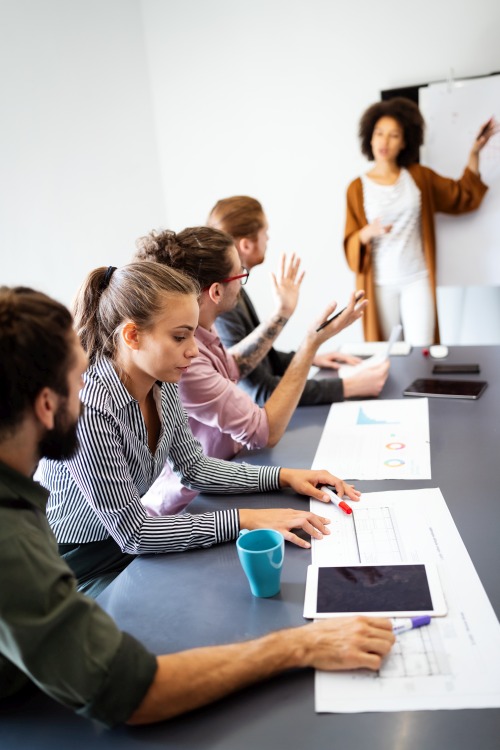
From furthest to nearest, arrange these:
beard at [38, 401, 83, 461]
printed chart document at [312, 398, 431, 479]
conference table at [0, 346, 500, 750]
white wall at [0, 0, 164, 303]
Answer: white wall at [0, 0, 164, 303] → printed chart document at [312, 398, 431, 479] → beard at [38, 401, 83, 461] → conference table at [0, 346, 500, 750]

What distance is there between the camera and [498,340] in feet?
12.2

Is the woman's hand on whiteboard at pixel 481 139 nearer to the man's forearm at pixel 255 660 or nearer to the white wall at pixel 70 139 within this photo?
the white wall at pixel 70 139

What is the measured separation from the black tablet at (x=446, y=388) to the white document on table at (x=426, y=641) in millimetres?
694

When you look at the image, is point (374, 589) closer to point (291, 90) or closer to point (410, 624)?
point (410, 624)

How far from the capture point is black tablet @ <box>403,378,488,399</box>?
1.75m

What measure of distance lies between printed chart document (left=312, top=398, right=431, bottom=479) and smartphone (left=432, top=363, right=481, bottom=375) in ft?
0.78

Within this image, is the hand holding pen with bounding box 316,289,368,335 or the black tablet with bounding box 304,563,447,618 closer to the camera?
the black tablet with bounding box 304,563,447,618

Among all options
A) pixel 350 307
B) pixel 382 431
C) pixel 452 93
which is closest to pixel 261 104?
pixel 452 93

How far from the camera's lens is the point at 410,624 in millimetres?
836

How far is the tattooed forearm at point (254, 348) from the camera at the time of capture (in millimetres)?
1900

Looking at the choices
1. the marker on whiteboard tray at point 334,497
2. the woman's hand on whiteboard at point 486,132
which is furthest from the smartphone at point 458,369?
the woman's hand on whiteboard at point 486,132

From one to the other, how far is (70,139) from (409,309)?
6.30 ft

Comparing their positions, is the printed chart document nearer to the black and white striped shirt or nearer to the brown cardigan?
the black and white striped shirt

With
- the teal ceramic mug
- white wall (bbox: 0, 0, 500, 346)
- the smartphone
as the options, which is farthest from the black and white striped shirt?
white wall (bbox: 0, 0, 500, 346)
